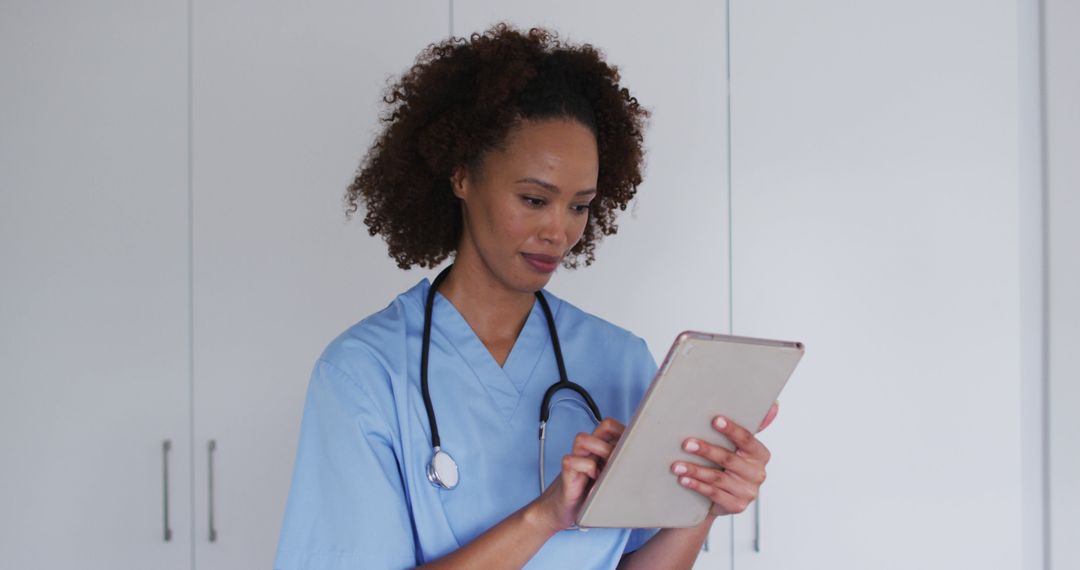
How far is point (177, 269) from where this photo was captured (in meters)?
1.94

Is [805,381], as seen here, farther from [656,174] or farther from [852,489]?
[656,174]

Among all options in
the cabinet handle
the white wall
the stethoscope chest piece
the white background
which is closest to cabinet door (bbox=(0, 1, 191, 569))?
the white background

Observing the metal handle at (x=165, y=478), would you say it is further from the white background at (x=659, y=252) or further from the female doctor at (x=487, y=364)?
the female doctor at (x=487, y=364)

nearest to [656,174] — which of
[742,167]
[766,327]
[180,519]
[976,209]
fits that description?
[742,167]

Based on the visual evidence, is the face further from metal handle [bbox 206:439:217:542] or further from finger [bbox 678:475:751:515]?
metal handle [bbox 206:439:217:542]

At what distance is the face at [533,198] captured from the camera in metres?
1.15

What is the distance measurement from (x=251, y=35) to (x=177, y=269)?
1.69ft

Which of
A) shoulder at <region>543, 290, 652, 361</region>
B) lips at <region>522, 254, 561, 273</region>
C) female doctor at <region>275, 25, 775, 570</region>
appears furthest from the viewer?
shoulder at <region>543, 290, 652, 361</region>

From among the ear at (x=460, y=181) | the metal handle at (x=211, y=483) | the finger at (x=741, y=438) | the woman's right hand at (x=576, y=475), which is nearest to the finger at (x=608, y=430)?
the woman's right hand at (x=576, y=475)

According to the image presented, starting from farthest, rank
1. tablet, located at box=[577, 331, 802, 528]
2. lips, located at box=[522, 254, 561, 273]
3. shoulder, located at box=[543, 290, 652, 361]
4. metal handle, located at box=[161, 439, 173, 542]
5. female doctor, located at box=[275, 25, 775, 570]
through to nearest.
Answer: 1. metal handle, located at box=[161, 439, 173, 542]
2. shoulder, located at box=[543, 290, 652, 361]
3. lips, located at box=[522, 254, 561, 273]
4. female doctor, located at box=[275, 25, 775, 570]
5. tablet, located at box=[577, 331, 802, 528]

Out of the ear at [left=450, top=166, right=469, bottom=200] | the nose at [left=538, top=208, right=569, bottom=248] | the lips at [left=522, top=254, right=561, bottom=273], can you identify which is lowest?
the lips at [left=522, top=254, right=561, bottom=273]

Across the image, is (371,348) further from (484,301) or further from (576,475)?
(576,475)

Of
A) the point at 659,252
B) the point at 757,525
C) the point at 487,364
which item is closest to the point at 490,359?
the point at 487,364

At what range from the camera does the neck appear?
1.25 m
